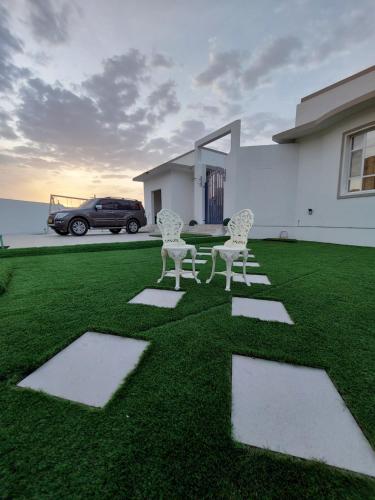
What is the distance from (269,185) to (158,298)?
737 cm

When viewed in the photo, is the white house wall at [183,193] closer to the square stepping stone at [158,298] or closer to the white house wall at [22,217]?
the white house wall at [22,217]

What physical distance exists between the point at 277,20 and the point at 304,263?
655cm

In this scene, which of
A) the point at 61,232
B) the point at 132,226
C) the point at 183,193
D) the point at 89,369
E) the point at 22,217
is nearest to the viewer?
the point at 89,369

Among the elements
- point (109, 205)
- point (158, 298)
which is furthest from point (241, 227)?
point (109, 205)

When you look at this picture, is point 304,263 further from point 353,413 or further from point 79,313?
point 79,313

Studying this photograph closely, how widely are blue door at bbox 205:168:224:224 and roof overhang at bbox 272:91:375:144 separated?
3182 mm

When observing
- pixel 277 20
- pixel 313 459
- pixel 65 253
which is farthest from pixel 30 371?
pixel 277 20

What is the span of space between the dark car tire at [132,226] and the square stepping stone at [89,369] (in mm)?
8669

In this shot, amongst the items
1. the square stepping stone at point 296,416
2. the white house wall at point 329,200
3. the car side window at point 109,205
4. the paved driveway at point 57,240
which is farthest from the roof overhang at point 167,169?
the square stepping stone at point 296,416

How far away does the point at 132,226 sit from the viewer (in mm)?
9852

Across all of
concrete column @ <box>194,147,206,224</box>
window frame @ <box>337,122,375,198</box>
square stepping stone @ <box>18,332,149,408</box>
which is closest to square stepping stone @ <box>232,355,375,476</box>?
square stepping stone @ <box>18,332,149,408</box>

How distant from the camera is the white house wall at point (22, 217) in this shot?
10.4 meters

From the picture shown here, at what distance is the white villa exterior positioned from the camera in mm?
5793

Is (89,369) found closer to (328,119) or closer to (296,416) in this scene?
(296,416)
